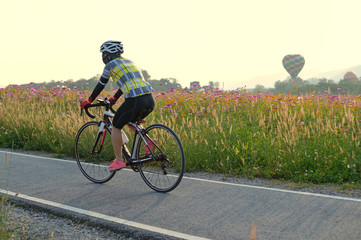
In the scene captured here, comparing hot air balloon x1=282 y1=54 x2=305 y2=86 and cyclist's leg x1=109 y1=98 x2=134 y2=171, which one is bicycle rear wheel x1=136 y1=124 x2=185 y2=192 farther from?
hot air balloon x1=282 y1=54 x2=305 y2=86

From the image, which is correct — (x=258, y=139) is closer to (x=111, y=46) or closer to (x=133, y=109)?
(x=133, y=109)

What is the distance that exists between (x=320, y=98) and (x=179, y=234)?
972 cm

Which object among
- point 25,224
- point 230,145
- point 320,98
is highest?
point 320,98

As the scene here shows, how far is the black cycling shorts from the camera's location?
5723 millimetres

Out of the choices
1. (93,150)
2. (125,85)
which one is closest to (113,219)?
(125,85)

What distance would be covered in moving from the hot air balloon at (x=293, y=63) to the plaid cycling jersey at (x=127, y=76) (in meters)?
76.6

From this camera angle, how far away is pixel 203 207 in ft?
17.0

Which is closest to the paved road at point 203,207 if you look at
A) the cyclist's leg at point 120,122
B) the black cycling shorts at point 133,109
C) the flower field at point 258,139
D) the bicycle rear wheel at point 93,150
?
the bicycle rear wheel at point 93,150

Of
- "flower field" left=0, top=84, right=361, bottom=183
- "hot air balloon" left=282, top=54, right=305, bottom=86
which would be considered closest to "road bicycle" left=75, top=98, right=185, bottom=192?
"flower field" left=0, top=84, right=361, bottom=183

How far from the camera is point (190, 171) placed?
A: 296 inches

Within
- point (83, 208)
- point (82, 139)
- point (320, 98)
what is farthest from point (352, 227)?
point (320, 98)

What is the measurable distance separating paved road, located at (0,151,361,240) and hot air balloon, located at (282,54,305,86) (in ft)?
249

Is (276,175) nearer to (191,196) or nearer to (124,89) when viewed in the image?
(191,196)

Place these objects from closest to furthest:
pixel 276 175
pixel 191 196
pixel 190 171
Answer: pixel 191 196
pixel 276 175
pixel 190 171
